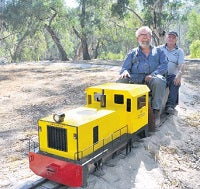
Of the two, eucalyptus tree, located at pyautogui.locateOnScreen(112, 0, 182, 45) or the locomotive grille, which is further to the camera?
eucalyptus tree, located at pyautogui.locateOnScreen(112, 0, 182, 45)

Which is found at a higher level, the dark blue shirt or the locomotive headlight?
the dark blue shirt

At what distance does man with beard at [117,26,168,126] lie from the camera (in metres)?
6.70

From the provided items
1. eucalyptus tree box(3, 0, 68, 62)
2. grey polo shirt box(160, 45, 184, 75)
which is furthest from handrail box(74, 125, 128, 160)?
eucalyptus tree box(3, 0, 68, 62)

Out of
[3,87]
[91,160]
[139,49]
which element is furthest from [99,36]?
[91,160]

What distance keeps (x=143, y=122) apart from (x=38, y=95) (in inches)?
244

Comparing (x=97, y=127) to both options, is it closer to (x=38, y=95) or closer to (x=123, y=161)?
(x=123, y=161)

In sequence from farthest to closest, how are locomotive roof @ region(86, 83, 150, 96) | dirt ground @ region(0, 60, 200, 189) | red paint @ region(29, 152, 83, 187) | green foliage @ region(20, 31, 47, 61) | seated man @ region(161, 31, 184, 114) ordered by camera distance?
green foliage @ region(20, 31, 47, 61)
seated man @ region(161, 31, 184, 114)
locomotive roof @ region(86, 83, 150, 96)
dirt ground @ region(0, 60, 200, 189)
red paint @ region(29, 152, 83, 187)

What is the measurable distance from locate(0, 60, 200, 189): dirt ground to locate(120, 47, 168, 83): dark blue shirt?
125 centimetres

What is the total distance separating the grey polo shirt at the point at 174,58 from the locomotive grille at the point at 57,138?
4.29 metres

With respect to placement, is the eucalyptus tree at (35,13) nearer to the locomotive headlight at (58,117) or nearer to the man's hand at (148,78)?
the man's hand at (148,78)

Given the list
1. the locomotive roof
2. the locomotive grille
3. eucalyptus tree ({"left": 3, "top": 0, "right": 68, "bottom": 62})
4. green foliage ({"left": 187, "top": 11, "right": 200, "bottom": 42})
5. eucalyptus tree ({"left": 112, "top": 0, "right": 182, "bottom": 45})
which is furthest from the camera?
green foliage ({"left": 187, "top": 11, "right": 200, "bottom": 42})

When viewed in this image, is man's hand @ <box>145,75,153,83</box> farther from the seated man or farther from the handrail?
the seated man

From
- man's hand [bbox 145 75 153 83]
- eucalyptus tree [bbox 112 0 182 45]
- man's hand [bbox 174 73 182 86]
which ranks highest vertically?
eucalyptus tree [bbox 112 0 182 45]

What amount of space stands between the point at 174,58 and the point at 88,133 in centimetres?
416
